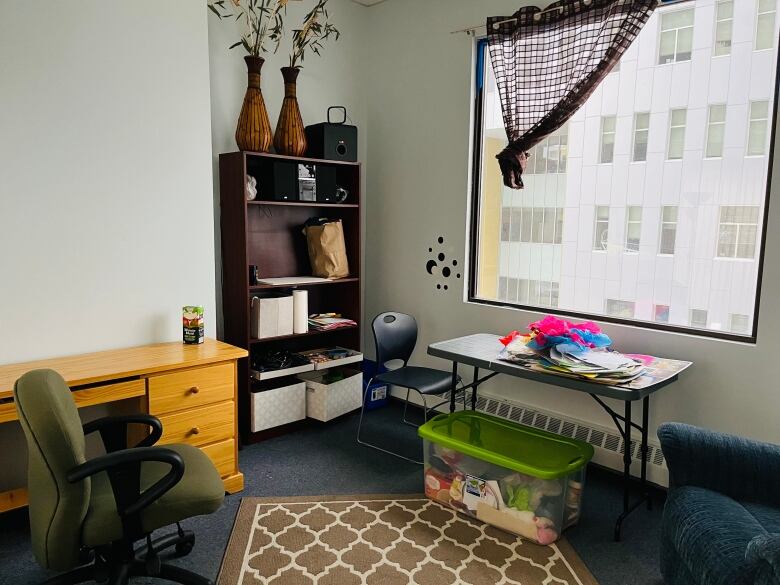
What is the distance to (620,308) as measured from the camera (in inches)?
120

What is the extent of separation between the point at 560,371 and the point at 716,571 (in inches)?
38.9

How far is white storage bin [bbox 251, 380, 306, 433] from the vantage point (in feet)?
11.1

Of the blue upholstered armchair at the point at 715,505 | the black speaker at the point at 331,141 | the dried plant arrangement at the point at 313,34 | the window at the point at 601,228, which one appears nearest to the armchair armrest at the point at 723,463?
the blue upholstered armchair at the point at 715,505

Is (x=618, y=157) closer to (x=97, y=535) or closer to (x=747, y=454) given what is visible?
(x=747, y=454)

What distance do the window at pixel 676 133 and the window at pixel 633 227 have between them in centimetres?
29

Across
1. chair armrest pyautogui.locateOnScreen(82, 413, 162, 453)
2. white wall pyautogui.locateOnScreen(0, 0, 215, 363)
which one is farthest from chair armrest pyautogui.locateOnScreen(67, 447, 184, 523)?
white wall pyautogui.locateOnScreen(0, 0, 215, 363)

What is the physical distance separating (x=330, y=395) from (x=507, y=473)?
1.39m

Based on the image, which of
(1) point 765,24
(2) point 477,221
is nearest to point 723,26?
(1) point 765,24

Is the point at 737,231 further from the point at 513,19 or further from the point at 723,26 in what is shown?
the point at 513,19

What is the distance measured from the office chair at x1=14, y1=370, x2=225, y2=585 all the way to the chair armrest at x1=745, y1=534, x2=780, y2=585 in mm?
1593

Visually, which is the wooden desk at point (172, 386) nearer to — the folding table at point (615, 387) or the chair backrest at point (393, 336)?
the chair backrest at point (393, 336)

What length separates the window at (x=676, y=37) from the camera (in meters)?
2.73

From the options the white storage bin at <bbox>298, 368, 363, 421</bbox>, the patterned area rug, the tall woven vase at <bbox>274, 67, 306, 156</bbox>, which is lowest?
the patterned area rug

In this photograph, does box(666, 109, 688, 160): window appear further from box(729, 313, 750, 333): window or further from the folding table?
the folding table
